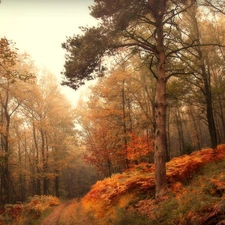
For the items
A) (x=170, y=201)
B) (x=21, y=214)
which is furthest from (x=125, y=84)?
(x=170, y=201)

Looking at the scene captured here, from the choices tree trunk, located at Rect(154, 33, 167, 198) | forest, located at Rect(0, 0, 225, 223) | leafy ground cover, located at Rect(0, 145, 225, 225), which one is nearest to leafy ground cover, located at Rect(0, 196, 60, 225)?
leafy ground cover, located at Rect(0, 145, 225, 225)

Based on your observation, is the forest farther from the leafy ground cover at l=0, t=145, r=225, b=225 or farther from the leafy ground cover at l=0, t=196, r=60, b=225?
the leafy ground cover at l=0, t=196, r=60, b=225

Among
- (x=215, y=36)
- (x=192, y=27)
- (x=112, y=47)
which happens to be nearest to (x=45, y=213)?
(x=112, y=47)

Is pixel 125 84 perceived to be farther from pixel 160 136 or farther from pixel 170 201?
pixel 170 201

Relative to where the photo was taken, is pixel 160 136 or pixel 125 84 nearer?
pixel 160 136

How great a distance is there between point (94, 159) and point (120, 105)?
589 cm

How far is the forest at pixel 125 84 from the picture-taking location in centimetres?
869

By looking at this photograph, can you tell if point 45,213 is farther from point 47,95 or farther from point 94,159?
point 47,95

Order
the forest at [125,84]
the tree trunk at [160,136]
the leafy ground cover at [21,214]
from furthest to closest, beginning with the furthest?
the leafy ground cover at [21,214]
the forest at [125,84]
the tree trunk at [160,136]

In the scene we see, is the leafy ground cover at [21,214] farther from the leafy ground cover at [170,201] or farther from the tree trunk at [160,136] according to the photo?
the tree trunk at [160,136]

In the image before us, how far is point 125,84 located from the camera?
62.2ft

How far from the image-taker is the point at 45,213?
1366 cm

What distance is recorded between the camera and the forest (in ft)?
28.5

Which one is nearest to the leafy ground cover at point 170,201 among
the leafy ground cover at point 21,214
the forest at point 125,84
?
the leafy ground cover at point 21,214
